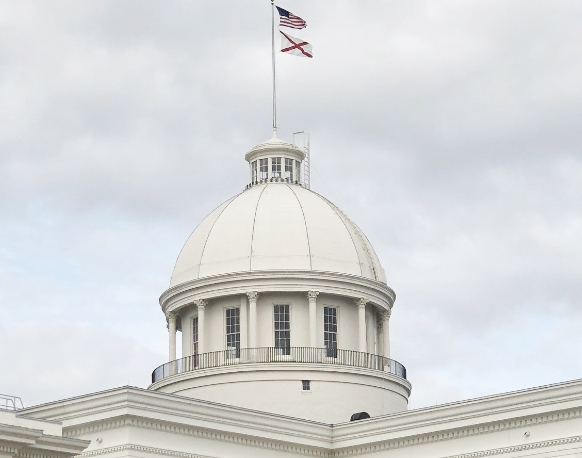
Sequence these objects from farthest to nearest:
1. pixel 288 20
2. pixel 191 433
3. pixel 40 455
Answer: pixel 288 20, pixel 191 433, pixel 40 455

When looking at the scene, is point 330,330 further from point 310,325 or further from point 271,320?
point 271,320

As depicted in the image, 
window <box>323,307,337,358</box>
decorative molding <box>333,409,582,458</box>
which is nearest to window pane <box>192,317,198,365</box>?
window <box>323,307,337,358</box>

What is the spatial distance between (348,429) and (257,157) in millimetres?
17989

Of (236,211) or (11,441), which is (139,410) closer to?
(11,441)

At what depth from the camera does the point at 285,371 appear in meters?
65.6

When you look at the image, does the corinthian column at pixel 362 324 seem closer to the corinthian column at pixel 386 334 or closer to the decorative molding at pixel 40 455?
the corinthian column at pixel 386 334

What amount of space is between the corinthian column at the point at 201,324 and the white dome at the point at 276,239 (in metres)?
1.24

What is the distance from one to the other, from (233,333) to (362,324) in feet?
18.6

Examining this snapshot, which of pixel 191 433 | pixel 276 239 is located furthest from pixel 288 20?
pixel 191 433

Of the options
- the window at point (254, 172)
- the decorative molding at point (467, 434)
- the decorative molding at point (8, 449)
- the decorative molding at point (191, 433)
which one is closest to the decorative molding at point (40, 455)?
the decorative molding at point (8, 449)

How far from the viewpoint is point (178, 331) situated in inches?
2808

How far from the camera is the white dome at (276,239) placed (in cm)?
6844

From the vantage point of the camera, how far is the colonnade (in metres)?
66.8

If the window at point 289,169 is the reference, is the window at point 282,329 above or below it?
below
